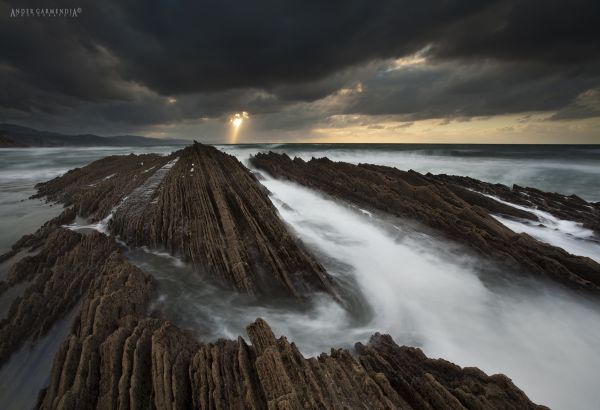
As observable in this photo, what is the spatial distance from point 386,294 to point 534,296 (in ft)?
13.4

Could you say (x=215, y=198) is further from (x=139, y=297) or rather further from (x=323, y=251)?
(x=139, y=297)

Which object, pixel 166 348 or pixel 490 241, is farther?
pixel 490 241

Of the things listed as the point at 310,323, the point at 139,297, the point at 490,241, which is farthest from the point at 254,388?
the point at 490,241

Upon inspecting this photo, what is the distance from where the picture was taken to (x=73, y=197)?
1543cm

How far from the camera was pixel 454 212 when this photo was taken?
11.3m

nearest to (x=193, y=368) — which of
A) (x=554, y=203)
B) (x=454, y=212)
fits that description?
(x=454, y=212)

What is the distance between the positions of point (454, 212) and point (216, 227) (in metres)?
9.30

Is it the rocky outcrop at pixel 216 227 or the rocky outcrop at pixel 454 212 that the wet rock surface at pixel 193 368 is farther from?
the rocky outcrop at pixel 454 212

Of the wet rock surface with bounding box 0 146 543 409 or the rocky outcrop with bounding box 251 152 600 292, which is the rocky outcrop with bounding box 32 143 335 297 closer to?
the wet rock surface with bounding box 0 146 543 409

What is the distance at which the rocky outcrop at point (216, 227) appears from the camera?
7.55 meters

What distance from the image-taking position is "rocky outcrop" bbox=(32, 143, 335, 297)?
7.55 meters

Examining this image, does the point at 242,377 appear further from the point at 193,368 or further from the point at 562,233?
the point at 562,233

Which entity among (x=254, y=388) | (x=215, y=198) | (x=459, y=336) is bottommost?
(x=459, y=336)

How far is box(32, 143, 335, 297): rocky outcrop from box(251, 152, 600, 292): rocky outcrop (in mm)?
5437
